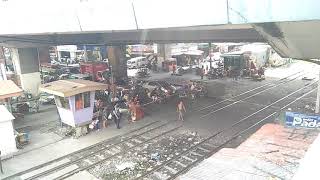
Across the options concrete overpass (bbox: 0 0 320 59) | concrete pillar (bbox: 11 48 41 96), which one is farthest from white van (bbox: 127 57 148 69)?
concrete overpass (bbox: 0 0 320 59)

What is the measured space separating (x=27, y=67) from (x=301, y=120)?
2486 cm

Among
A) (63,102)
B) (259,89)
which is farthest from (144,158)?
(259,89)

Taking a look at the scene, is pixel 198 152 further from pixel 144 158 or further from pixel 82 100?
pixel 82 100

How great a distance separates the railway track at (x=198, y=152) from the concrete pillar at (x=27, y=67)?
18433mm

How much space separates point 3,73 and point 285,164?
23690 millimetres

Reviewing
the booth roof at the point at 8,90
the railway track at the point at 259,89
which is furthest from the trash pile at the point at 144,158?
the booth roof at the point at 8,90

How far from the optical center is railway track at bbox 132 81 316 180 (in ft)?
42.9

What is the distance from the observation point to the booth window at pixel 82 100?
18.5 metres

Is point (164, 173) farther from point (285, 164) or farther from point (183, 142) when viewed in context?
point (285, 164)

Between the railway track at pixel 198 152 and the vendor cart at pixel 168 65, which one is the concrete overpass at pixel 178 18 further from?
the vendor cart at pixel 168 65

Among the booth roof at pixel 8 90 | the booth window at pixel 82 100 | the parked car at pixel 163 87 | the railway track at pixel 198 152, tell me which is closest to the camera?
the railway track at pixel 198 152

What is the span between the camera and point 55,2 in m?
14.3

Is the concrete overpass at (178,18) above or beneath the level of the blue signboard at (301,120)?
above

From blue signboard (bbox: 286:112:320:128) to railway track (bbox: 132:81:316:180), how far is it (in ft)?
17.4
